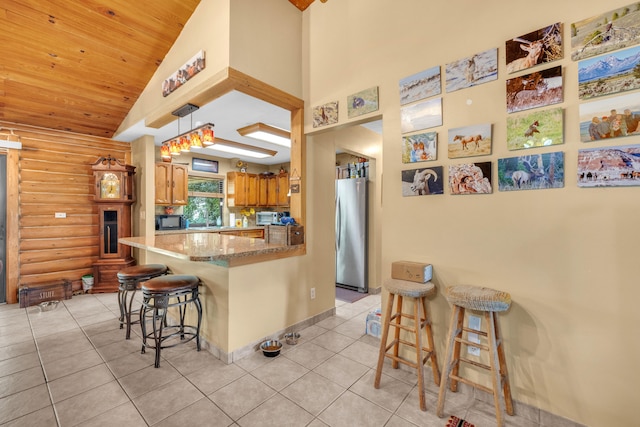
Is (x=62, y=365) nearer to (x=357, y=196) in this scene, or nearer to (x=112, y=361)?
(x=112, y=361)

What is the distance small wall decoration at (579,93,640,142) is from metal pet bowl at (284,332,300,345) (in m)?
2.66

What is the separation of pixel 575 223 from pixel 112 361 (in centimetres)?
355

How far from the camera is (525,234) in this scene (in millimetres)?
1802

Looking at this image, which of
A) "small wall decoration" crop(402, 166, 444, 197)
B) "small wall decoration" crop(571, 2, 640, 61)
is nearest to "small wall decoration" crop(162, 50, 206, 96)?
"small wall decoration" crop(402, 166, 444, 197)

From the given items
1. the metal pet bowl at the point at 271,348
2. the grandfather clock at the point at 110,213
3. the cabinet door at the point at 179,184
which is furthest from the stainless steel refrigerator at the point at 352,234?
the grandfather clock at the point at 110,213

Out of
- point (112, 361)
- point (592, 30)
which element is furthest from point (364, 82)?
point (112, 361)

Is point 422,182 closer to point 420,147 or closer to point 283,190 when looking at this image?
point 420,147

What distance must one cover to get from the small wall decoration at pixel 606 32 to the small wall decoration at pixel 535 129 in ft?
1.09

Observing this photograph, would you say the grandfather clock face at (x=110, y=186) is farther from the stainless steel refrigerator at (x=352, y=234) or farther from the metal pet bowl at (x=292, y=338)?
the metal pet bowl at (x=292, y=338)

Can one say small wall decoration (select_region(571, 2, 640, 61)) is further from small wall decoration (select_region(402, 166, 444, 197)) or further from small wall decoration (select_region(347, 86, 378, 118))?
small wall decoration (select_region(347, 86, 378, 118))

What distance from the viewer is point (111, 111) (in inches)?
161

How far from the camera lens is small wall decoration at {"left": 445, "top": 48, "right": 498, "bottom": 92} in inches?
75.5

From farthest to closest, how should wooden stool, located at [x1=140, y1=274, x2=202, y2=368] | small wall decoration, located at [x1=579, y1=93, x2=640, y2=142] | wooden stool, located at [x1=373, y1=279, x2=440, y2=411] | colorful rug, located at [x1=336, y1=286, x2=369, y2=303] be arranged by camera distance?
colorful rug, located at [x1=336, y1=286, x2=369, y2=303] < wooden stool, located at [x1=140, y1=274, x2=202, y2=368] < wooden stool, located at [x1=373, y1=279, x2=440, y2=411] < small wall decoration, located at [x1=579, y1=93, x2=640, y2=142]

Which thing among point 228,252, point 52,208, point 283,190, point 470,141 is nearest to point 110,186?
point 52,208
